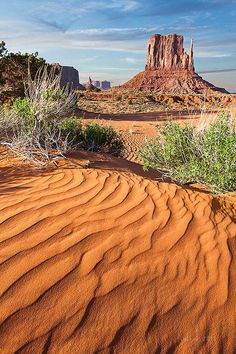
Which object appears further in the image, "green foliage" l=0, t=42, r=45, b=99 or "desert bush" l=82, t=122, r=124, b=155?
"green foliage" l=0, t=42, r=45, b=99

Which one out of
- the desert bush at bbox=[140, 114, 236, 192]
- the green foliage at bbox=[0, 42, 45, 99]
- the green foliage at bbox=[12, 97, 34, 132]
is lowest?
the desert bush at bbox=[140, 114, 236, 192]

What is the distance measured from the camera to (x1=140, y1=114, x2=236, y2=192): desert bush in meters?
4.12

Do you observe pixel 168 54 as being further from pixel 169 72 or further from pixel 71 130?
pixel 71 130

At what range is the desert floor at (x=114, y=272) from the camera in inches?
71.0

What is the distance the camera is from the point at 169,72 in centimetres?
9900

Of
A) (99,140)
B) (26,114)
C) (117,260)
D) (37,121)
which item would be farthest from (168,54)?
(117,260)

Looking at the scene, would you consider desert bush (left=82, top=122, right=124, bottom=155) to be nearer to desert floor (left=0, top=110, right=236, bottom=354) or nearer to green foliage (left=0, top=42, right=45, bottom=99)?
desert floor (left=0, top=110, right=236, bottom=354)

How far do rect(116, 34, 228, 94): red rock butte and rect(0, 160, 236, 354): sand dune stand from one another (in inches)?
3153

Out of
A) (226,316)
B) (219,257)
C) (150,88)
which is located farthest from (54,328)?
(150,88)

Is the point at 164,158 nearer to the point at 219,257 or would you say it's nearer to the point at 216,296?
the point at 219,257

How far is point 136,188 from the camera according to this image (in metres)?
3.78

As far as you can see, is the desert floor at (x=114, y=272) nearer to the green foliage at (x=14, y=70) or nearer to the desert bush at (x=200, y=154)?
the desert bush at (x=200, y=154)

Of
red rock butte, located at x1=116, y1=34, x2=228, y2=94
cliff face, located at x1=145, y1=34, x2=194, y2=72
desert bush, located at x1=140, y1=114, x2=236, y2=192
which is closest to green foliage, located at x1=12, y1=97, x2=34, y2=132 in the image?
desert bush, located at x1=140, y1=114, x2=236, y2=192

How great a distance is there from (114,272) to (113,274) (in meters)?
0.02
